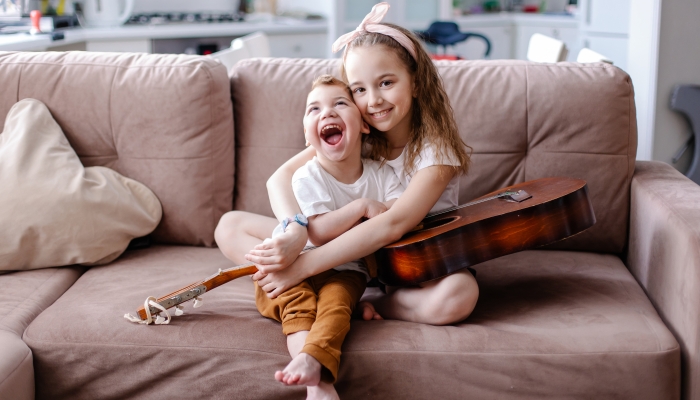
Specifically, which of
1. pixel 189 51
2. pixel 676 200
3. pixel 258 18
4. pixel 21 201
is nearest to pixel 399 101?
pixel 676 200

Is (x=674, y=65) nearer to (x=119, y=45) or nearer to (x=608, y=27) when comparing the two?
(x=608, y=27)

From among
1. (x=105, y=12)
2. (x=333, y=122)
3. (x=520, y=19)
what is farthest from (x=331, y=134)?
(x=520, y=19)

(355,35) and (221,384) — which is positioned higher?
(355,35)

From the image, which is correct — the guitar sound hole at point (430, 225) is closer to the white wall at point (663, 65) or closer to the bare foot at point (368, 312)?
the bare foot at point (368, 312)

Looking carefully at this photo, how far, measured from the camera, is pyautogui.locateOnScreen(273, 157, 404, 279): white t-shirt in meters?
1.57

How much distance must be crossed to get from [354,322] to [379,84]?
0.54 metres

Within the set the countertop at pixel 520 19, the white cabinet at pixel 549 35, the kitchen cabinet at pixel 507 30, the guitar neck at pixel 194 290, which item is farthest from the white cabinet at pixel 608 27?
the guitar neck at pixel 194 290

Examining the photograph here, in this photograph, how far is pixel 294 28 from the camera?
442cm

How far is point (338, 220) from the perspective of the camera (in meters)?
1.53

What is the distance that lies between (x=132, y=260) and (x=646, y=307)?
1.28 metres

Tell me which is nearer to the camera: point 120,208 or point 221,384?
point 221,384

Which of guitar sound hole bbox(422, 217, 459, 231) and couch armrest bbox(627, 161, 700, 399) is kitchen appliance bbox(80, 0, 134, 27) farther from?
couch armrest bbox(627, 161, 700, 399)

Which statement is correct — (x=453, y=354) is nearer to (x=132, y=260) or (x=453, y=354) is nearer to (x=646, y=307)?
(x=646, y=307)

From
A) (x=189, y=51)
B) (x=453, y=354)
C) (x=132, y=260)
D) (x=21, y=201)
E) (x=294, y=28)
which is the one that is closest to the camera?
(x=453, y=354)
